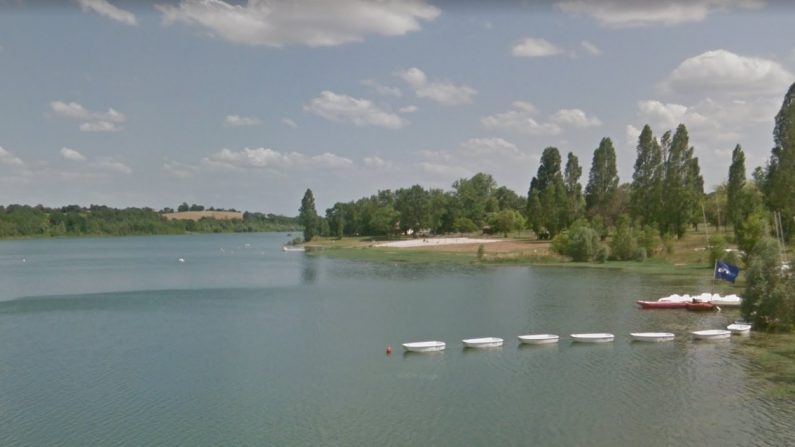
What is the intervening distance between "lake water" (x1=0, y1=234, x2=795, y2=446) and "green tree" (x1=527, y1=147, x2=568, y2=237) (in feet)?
218

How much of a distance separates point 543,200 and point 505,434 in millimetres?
116075

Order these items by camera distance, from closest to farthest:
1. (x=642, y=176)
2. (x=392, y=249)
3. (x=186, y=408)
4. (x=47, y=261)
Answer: (x=186, y=408) < (x=642, y=176) < (x=47, y=261) < (x=392, y=249)

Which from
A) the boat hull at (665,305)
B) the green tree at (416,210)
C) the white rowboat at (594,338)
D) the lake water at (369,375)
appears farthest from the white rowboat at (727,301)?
the green tree at (416,210)

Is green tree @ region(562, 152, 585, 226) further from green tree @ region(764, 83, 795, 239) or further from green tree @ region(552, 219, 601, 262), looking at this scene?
green tree @ region(764, 83, 795, 239)

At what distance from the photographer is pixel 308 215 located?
195875 millimetres

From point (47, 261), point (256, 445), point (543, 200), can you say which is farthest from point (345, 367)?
point (47, 261)

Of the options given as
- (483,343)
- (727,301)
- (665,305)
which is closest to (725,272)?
(727,301)

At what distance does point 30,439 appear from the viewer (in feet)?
91.7

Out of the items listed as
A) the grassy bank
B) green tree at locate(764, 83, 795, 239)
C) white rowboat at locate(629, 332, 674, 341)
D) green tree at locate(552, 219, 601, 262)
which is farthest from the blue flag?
green tree at locate(552, 219, 601, 262)

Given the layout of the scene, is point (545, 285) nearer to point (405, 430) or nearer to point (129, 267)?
point (405, 430)

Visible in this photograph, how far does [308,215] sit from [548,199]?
81590 mm

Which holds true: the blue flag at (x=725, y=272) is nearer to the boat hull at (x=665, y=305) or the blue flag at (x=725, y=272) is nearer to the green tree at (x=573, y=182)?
the boat hull at (x=665, y=305)

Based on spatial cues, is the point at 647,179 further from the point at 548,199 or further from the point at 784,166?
the point at 784,166

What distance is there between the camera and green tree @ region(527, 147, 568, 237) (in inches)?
5359
